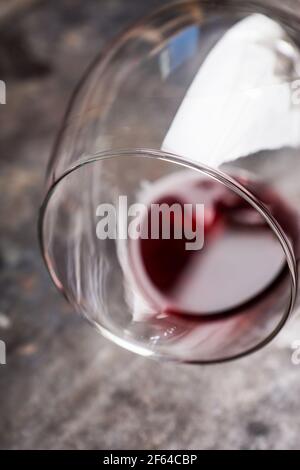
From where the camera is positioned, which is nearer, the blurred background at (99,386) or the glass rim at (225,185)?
the glass rim at (225,185)

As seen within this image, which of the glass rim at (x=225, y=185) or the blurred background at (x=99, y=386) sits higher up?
the glass rim at (x=225, y=185)

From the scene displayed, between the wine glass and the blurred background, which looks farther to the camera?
the blurred background

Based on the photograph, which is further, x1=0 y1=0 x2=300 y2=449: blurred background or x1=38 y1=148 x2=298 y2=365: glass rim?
x1=0 y1=0 x2=300 y2=449: blurred background

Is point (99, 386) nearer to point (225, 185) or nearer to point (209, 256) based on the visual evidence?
point (209, 256)

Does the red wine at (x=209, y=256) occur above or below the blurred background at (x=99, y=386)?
above

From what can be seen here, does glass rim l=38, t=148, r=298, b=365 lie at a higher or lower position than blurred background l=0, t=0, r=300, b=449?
higher

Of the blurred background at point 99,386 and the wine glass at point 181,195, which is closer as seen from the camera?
the wine glass at point 181,195

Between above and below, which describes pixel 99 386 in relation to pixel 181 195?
below

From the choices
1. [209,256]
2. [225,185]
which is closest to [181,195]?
[209,256]

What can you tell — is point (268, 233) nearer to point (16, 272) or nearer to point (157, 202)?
point (157, 202)
